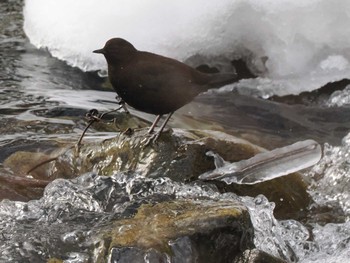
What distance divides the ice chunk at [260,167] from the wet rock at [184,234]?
0.82m

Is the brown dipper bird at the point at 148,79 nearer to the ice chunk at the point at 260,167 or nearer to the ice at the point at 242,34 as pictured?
the ice chunk at the point at 260,167

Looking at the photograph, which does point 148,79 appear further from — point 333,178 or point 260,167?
point 333,178

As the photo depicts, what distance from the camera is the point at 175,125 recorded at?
4.98 m

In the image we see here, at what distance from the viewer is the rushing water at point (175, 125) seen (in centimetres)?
294

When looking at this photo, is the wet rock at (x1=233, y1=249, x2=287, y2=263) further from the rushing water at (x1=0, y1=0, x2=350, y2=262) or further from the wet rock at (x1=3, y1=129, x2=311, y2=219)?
the wet rock at (x1=3, y1=129, x2=311, y2=219)

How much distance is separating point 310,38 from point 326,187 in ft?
6.42

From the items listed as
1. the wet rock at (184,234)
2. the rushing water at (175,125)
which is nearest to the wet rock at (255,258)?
the wet rock at (184,234)

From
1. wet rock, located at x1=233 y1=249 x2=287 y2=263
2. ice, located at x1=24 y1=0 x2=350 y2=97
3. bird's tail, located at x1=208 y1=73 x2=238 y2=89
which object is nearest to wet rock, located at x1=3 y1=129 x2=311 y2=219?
bird's tail, located at x1=208 y1=73 x2=238 y2=89

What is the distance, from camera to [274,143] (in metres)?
4.89

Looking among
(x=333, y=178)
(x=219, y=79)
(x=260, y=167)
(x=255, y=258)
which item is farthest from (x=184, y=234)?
(x=333, y=178)

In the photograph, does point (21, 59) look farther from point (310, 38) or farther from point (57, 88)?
point (310, 38)

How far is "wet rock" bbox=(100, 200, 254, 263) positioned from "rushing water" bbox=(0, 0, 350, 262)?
19cm

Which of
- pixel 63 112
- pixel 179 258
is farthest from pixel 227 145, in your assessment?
pixel 63 112

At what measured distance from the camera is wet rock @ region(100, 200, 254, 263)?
2.40 m
